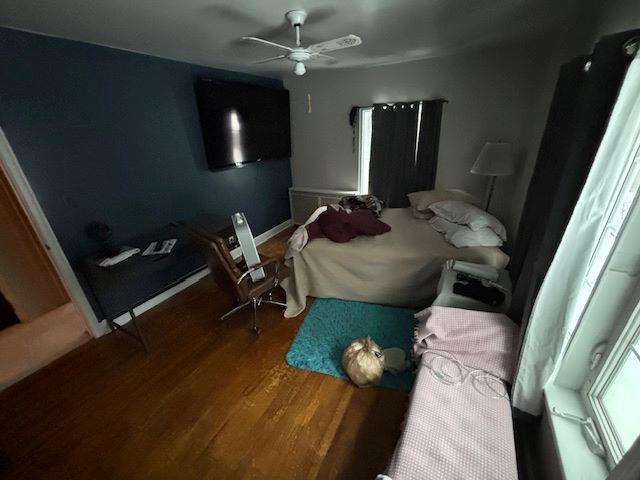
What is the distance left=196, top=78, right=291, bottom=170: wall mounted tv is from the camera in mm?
2878

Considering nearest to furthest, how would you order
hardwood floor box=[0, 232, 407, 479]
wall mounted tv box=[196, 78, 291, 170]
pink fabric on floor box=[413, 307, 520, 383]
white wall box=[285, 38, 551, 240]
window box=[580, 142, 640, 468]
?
window box=[580, 142, 640, 468] < pink fabric on floor box=[413, 307, 520, 383] < hardwood floor box=[0, 232, 407, 479] < white wall box=[285, 38, 551, 240] < wall mounted tv box=[196, 78, 291, 170]

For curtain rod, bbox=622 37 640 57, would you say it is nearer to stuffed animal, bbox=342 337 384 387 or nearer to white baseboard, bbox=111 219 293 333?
stuffed animal, bbox=342 337 384 387

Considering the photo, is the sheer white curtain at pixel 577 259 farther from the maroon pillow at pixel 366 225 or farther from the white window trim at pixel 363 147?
the white window trim at pixel 363 147

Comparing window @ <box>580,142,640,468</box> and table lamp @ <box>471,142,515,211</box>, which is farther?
table lamp @ <box>471,142,515,211</box>

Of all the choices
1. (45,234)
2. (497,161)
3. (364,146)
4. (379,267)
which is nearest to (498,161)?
(497,161)

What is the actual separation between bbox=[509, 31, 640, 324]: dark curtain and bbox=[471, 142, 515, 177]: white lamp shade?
122 cm

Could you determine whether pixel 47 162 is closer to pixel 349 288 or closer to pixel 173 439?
pixel 173 439

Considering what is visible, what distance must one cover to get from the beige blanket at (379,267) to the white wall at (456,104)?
824 mm

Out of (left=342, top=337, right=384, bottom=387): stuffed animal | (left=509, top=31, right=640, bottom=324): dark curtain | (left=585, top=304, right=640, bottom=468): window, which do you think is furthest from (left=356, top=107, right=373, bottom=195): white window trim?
(left=585, top=304, right=640, bottom=468): window

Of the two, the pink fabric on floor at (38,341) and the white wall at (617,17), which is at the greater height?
the white wall at (617,17)

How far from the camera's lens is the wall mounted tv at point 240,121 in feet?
9.44

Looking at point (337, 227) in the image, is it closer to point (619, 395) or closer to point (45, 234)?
point (619, 395)

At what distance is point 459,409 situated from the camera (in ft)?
3.77

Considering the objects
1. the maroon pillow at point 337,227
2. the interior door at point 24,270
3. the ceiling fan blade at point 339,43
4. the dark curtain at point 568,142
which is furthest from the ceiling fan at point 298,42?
the interior door at point 24,270
